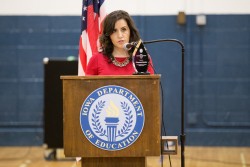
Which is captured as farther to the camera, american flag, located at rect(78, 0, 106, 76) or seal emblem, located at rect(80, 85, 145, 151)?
american flag, located at rect(78, 0, 106, 76)

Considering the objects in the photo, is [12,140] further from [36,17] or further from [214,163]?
[214,163]

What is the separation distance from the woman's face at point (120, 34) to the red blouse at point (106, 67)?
86 mm

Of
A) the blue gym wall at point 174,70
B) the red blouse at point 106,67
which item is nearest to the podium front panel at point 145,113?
the red blouse at point 106,67

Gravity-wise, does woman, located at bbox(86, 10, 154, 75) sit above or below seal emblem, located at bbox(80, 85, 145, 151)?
above

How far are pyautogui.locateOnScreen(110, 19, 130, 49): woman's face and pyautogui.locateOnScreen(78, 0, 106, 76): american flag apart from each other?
60cm

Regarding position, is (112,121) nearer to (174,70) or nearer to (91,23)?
(91,23)

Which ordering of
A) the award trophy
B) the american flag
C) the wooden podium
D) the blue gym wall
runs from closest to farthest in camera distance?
the wooden podium → the award trophy → the american flag → the blue gym wall

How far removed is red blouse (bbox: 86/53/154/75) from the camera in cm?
284

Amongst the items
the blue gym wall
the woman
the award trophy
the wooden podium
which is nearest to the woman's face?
the woman

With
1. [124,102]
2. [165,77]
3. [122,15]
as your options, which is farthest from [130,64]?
[165,77]

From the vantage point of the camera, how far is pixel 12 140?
6.40 metres

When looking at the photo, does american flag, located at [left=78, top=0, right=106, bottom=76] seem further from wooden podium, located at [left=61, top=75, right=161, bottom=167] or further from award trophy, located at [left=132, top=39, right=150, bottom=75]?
wooden podium, located at [left=61, top=75, right=161, bottom=167]

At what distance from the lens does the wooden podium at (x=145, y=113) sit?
238 centimetres

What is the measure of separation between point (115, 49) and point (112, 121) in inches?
25.3
